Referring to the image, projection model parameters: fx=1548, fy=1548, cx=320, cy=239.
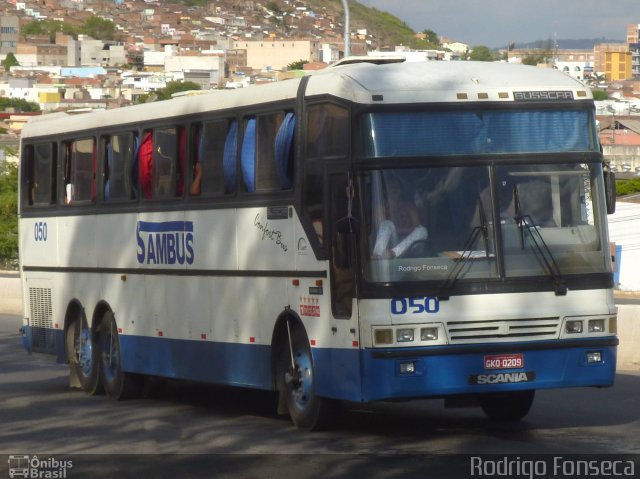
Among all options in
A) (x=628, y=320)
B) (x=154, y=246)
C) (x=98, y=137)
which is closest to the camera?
(x=154, y=246)

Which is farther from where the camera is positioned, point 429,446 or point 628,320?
point 628,320

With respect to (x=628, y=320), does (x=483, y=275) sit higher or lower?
higher

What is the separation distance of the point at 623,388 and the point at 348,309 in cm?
492

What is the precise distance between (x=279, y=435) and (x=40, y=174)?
7081 mm

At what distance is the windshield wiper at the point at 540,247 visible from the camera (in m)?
11.5

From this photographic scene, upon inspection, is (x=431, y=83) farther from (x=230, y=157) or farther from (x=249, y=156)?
(x=230, y=157)

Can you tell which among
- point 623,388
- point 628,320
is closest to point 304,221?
point 623,388

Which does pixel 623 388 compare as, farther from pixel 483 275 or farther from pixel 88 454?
pixel 88 454

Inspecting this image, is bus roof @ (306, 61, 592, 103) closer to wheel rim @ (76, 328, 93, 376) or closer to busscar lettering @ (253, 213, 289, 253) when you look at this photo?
busscar lettering @ (253, 213, 289, 253)

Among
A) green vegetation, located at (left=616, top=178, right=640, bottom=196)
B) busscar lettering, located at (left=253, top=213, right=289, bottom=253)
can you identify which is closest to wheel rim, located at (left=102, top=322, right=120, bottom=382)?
busscar lettering, located at (left=253, top=213, right=289, bottom=253)

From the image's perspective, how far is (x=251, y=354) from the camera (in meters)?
13.2

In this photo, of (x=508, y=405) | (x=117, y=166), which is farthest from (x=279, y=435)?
(x=117, y=166)

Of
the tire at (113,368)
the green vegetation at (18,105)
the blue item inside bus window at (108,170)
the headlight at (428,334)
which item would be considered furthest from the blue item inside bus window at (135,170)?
the green vegetation at (18,105)

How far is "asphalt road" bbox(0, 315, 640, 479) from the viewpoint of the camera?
411 inches
